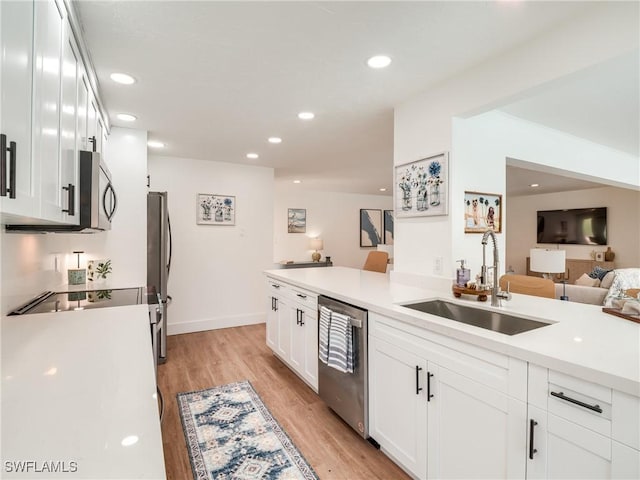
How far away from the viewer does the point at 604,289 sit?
366 cm

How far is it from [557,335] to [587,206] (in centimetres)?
779

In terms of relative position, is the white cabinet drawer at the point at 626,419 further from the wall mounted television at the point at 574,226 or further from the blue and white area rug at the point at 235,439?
the wall mounted television at the point at 574,226

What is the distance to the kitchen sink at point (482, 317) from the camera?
1581 millimetres

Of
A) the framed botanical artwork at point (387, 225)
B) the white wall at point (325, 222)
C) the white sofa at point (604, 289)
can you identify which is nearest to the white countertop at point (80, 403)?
the white sofa at point (604, 289)

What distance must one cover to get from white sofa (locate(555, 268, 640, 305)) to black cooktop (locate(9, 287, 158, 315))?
14.5ft

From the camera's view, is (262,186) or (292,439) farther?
(262,186)

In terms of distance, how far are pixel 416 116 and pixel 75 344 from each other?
2.47 metres

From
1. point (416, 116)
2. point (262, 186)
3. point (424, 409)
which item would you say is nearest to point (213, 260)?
point (262, 186)

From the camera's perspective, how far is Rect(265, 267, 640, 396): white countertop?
97cm

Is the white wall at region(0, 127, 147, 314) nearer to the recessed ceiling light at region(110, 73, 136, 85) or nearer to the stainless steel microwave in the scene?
the recessed ceiling light at region(110, 73, 136, 85)

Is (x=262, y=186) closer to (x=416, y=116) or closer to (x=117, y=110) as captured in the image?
(x=117, y=110)

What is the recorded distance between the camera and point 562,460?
1.04 meters

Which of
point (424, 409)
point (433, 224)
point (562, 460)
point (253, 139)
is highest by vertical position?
point (253, 139)

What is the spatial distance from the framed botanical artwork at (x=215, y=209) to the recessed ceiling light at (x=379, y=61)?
123 inches
